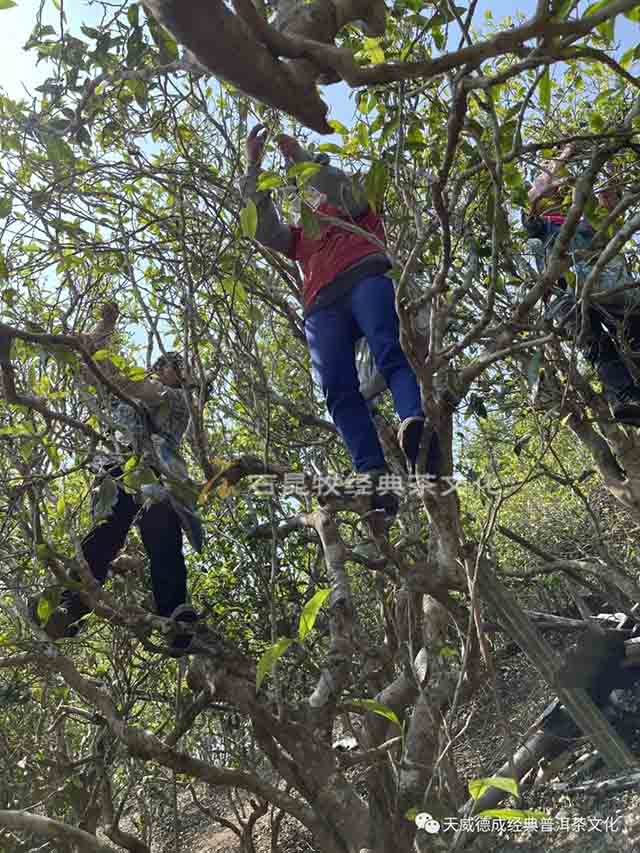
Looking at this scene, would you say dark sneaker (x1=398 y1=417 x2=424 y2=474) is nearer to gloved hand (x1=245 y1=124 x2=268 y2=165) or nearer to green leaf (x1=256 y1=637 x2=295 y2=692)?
green leaf (x1=256 y1=637 x2=295 y2=692)

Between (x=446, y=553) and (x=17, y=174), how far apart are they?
7.73ft

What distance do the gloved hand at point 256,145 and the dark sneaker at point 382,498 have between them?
120 cm

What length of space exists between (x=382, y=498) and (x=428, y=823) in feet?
3.35

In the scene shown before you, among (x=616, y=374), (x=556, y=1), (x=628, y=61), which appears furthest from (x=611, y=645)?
(x=556, y=1)

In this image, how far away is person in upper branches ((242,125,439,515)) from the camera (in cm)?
266

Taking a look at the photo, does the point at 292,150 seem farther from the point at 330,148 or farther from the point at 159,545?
the point at 159,545

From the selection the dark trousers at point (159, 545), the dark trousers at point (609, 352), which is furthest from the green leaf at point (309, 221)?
the dark trousers at point (609, 352)

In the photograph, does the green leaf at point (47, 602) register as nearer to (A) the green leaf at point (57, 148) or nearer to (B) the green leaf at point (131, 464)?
(B) the green leaf at point (131, 464)

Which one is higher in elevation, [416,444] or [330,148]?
[330,148]

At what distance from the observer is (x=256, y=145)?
263cm

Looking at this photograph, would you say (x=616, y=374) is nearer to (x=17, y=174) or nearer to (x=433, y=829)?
(x=433, y=829)

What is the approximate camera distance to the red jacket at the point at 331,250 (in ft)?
9.57

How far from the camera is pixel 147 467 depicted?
221 cm

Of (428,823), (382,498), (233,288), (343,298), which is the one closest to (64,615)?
(382,498)
